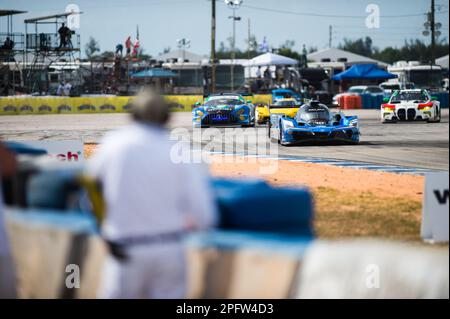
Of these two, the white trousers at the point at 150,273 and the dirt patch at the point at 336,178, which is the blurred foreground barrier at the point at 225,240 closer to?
the white trousers at the point at 150,273

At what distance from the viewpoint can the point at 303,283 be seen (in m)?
5.13


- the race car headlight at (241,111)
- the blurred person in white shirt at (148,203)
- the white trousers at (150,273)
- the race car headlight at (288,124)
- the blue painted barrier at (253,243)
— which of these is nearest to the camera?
the blurred person in white shirt at (148,203)

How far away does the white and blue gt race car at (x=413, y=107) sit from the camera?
31469 millimetres

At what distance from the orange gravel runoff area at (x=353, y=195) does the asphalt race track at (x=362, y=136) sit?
2.08 m

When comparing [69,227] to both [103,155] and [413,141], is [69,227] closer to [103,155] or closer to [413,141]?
[103,155]

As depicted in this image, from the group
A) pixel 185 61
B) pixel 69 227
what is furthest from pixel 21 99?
pixel 69 227

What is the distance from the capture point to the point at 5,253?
4949 millimetres

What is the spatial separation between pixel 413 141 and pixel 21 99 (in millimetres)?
19426

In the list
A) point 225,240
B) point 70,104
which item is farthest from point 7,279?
point 70,104

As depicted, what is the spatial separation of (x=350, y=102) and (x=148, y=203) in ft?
143

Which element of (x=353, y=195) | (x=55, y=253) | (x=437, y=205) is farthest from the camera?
(x=353, y=195)

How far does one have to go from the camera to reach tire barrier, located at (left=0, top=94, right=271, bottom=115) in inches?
1469

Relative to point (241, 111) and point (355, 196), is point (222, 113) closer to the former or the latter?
point (241, 111)

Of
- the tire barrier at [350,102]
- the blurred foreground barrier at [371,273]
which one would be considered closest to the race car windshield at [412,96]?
the tire barrier at [350,102]
